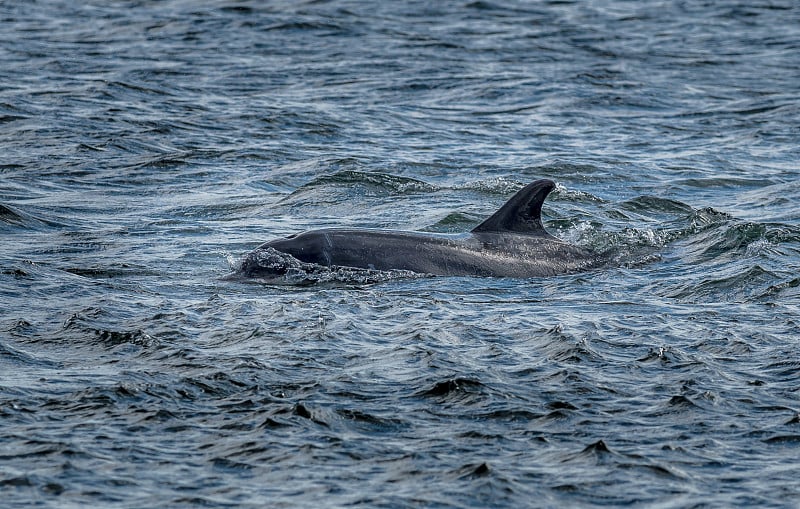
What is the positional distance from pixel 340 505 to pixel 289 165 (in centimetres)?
1195

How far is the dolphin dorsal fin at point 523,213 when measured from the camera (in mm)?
13242

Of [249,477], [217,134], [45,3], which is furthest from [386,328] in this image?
[45,3]

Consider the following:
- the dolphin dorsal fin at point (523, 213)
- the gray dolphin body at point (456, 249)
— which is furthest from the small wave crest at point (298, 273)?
the dolphin dorsal fin at point (523, 213)

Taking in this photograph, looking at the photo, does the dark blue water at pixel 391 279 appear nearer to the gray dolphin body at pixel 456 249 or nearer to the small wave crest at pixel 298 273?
the small wave crest at pixel 298 273

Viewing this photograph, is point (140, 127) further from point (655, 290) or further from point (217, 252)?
point (655, 290)

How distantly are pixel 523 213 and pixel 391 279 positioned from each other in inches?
66.9

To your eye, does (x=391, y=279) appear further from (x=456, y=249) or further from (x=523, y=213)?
(x=523, y=213)

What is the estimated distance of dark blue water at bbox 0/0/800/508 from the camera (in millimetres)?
8102

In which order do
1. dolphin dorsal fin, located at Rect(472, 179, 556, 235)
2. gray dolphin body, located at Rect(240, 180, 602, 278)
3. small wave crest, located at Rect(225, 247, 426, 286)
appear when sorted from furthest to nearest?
dolphin dorsal fin, located at Rect(472, 179, 556, 235) → gray dolphin body, located at Rect(240, 180, 602, 278) → small wave crest, located at Rect(225, 247, 426, 286)

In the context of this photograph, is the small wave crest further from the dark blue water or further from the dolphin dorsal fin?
the dolphin dorsal fin

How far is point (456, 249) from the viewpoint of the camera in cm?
1314

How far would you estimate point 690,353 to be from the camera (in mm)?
10391

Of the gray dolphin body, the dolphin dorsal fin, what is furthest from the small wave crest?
the dolphin dorsal fin

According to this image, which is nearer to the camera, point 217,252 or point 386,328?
point 386,328
